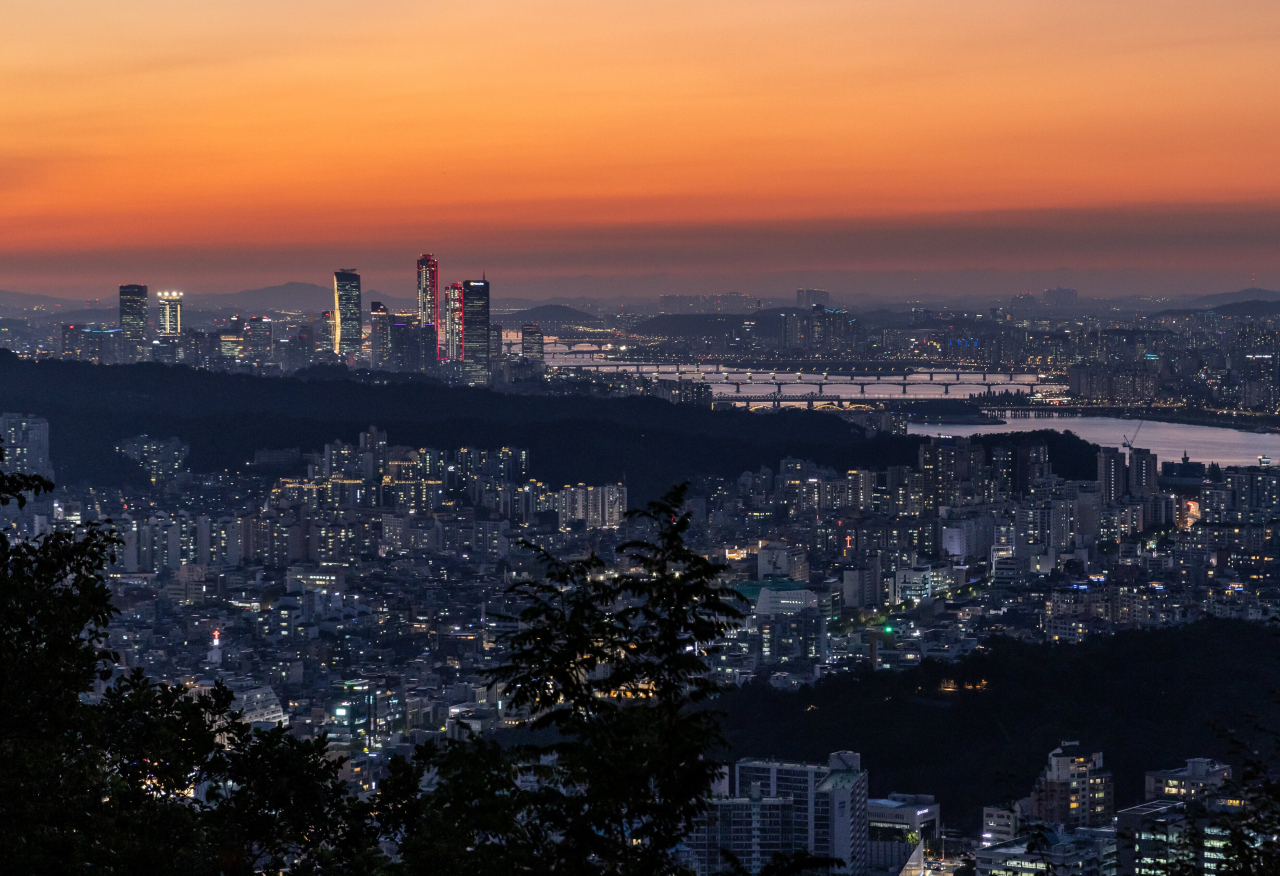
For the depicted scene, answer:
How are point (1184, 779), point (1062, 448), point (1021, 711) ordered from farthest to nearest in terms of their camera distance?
1. point (1062, 448)
2. point (1021, 711)
3. point (1184, 779)

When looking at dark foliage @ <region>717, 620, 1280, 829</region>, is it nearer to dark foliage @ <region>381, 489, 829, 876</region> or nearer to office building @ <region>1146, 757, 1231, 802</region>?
office building @ <region>1146, 757, 1231, 802</region>

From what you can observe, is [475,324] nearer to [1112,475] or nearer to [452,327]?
[452,327]

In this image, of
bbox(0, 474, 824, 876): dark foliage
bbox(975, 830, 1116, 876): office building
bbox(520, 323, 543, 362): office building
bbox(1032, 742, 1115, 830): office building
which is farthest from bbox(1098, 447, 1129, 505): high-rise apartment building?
bbox(520, 323, 543, 362): office building

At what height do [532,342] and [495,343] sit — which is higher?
[495,343]

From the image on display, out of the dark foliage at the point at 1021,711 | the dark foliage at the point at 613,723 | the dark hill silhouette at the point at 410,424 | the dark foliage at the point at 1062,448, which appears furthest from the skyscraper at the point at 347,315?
the dark foliage at the point at 613,723

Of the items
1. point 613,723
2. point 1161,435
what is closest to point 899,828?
point 613,723
